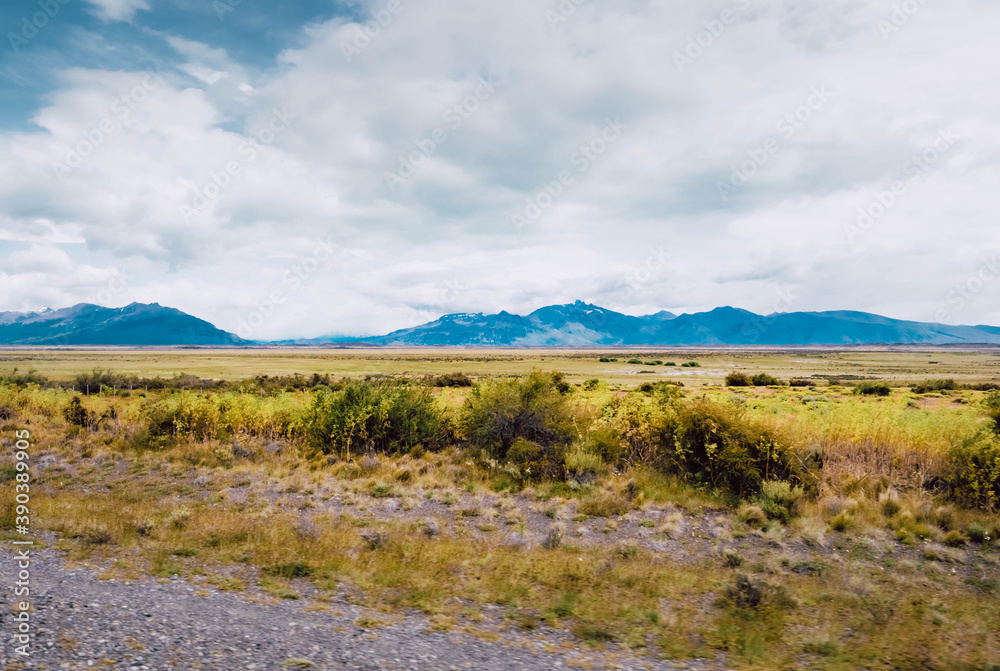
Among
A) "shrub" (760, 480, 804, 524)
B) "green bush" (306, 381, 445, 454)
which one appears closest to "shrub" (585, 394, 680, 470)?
"shrub" (760, 480, 804, 524)

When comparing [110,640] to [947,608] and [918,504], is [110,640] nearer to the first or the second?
[947,608]

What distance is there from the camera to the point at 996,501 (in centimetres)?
1041

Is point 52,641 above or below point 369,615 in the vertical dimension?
above

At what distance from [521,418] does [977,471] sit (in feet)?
35.0

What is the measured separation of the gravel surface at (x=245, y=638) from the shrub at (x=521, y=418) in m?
9.00

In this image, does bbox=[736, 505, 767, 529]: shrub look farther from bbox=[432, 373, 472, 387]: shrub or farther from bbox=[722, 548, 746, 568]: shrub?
bbox=[432, 373, 472, 387]: shrub

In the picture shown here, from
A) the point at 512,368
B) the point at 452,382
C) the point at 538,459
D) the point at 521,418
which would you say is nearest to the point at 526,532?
the point at 538,459

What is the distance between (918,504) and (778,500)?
253cm

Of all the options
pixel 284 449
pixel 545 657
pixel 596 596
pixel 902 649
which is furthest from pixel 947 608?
pixel 284 449

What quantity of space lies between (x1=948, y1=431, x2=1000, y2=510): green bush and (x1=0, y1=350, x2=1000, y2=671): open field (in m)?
0.05

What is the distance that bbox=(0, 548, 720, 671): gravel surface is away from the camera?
4598 mm

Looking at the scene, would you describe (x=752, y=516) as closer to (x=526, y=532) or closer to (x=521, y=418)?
(x=526, y=532)

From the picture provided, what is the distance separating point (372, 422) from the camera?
57.3 feet

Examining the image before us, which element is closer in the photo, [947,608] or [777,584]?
[947,608]
